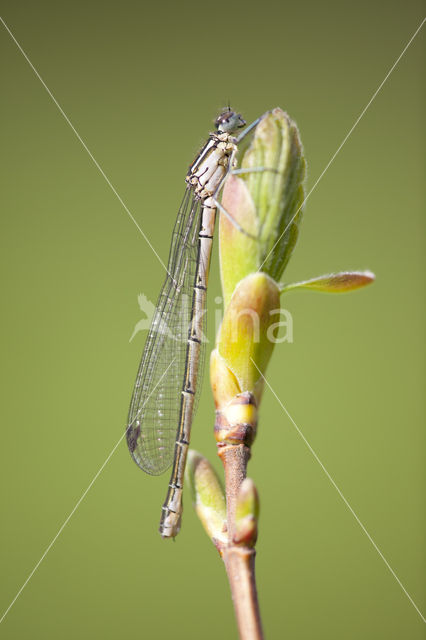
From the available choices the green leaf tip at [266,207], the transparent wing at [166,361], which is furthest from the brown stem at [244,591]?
the transparent wing at [166,361]

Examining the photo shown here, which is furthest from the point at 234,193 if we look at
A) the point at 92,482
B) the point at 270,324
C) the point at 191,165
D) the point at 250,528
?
the point at 92,482

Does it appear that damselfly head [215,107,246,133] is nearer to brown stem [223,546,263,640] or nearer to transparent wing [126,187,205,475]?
transparent wing [126,187,205,475]

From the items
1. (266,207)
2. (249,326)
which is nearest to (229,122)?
(266,207)

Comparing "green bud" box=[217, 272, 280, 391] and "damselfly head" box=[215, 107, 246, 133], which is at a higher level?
"damselfly head" box=[215, 107, 246, 133]

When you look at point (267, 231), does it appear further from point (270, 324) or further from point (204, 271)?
point (204, 271)

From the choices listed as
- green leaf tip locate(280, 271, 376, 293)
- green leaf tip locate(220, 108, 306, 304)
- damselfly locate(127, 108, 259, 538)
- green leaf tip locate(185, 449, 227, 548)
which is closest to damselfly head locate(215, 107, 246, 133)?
damselfly locate(127, 108, 259, 538)

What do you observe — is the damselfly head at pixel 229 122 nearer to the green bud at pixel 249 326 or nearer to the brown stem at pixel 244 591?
the green bud at pixel 249 326
